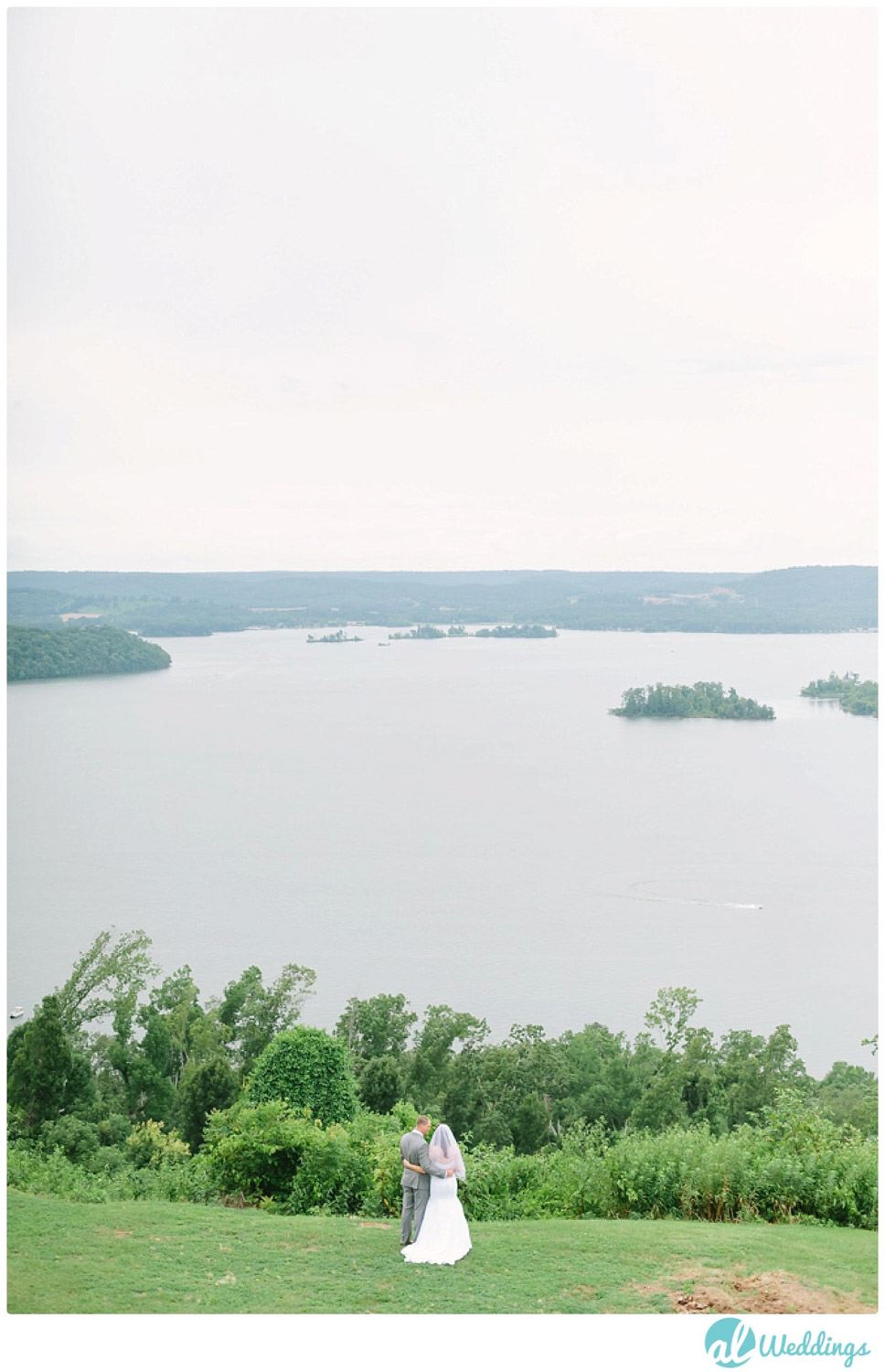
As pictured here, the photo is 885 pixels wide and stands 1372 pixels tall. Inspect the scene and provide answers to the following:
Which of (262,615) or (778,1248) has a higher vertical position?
(262,615)

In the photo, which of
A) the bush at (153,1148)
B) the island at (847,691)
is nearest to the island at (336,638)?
the island at (847,691)

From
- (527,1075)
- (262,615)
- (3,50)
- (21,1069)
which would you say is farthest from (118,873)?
(3,50)

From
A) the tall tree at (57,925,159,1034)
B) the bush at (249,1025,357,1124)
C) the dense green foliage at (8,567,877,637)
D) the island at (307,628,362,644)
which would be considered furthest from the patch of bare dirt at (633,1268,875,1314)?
the island at (307,628,362,644)

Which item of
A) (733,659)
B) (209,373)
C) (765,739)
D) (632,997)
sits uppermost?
(209,373)

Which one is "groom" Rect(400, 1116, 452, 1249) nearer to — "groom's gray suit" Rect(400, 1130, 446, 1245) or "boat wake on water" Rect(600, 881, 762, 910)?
"groom's gray suit" Rect(400, 1130, 446, 1245)

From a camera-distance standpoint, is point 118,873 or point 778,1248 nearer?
point 778,1248

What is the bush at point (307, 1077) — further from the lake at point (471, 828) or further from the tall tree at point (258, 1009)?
the lake at point (471, 828)

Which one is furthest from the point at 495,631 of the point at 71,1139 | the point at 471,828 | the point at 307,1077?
the point at 307,1077

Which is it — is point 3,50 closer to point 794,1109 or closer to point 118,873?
point 794,1109
